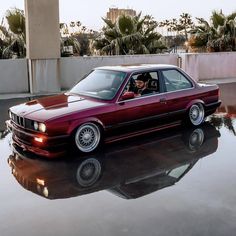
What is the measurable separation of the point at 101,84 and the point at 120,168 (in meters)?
2.07

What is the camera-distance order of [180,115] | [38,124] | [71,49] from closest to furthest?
[38,124], [180,115], [71,49]

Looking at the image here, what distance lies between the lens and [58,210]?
438 centimetres

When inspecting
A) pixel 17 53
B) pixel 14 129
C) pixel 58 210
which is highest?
pixel 17 53

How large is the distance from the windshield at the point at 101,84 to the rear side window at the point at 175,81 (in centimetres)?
100

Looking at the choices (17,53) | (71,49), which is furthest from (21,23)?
(71,49)

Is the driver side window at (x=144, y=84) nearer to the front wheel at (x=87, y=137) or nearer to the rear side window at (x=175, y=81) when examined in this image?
the rear side window at (x=175, y=81)

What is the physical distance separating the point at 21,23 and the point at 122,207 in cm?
1184

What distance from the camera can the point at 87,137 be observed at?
639cm

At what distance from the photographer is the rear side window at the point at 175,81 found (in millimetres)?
7570

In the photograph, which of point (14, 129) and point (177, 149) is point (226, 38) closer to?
point (177, 149)

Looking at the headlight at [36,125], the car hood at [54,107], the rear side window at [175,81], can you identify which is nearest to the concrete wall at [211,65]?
the rear side window at [175,81]

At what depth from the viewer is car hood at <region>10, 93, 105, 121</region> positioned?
607 centimetres

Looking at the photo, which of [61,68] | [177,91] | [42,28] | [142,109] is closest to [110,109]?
[142,109]

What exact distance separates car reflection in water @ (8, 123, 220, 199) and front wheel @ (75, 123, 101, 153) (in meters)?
0.18
